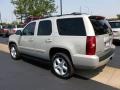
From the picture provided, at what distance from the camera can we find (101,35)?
6832mm

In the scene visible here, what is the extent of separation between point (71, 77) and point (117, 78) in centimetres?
136

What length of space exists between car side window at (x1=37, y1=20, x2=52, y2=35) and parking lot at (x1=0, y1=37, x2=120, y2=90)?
4.31 feet

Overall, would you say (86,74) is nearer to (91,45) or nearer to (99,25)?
(91,45)

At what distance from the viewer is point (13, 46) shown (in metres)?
10.5

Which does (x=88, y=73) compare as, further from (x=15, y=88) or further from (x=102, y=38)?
(x=15, y=88)

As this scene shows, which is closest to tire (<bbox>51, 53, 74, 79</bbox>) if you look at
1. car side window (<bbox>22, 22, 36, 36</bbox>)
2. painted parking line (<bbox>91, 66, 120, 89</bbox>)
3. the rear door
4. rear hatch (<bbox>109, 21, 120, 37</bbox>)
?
painted parking line (<bbox>91, 66, 120, 89</bbox>)

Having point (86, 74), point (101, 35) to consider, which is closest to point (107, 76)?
point (86, 74)

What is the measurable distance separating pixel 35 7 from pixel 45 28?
32938mm

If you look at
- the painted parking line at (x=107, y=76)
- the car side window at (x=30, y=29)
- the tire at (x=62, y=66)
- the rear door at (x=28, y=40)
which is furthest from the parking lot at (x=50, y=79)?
the car side window at (x=30, y=29)

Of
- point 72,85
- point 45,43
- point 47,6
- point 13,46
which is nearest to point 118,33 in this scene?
point 13,46

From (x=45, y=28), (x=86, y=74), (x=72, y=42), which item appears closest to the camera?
(x=72, y=42)

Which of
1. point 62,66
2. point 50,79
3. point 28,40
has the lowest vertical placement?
point 50,79

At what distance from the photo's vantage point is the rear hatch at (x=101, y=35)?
6.68 metres

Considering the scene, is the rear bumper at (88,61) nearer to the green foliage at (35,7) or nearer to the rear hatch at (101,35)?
the rear hatch at (101,35)
